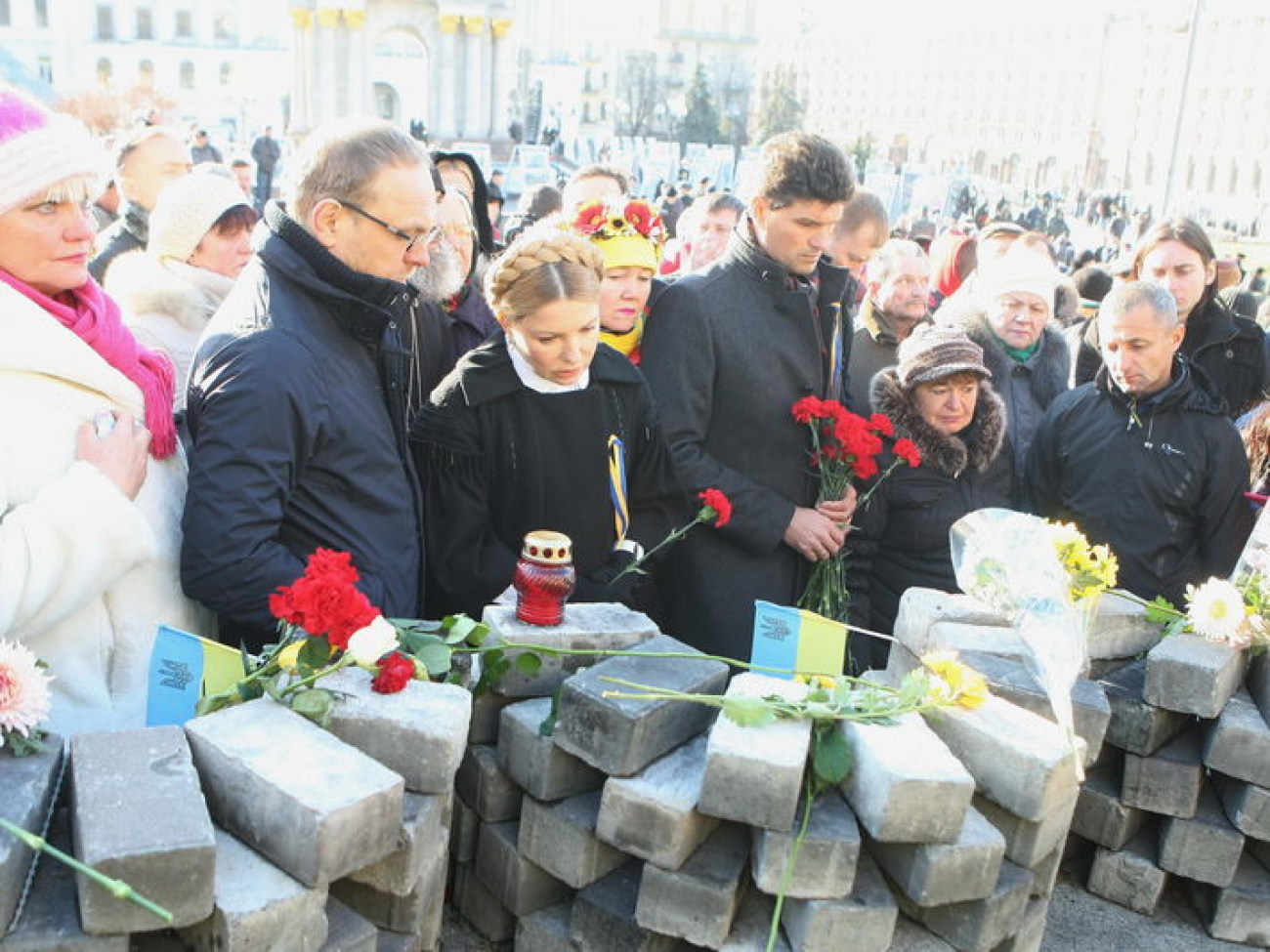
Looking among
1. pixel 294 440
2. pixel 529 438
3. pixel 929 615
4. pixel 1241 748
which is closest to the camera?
pixel 294 440

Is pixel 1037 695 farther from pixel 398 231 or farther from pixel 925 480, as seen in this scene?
pixel 398 231

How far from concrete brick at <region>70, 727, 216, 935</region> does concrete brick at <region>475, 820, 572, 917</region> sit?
744mm

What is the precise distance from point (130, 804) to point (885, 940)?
1235 mm

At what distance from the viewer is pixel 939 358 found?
→ 3.83 metres

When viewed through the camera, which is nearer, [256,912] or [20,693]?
[256,912]

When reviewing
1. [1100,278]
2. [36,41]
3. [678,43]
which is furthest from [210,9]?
[1100,278]

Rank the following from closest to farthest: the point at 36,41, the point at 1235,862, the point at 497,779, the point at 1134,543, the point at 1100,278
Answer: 1. the point at 497,779
2. the point at 1235,862
3. the point at 1134,543
4. the point at 1100,278
5. the point at 36,41

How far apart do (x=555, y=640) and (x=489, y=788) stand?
314 millimetres

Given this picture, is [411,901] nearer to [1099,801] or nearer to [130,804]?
[130,804]

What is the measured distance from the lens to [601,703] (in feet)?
6.77

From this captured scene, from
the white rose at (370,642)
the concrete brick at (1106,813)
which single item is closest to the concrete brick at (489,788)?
the white rose at (370,642)

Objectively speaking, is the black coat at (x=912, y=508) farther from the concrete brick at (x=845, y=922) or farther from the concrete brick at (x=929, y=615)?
the concrete brick at (x=845, y=922)

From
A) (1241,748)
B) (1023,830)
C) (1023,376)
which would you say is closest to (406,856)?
(1023,830)

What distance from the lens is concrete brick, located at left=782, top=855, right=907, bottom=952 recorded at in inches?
77.9
